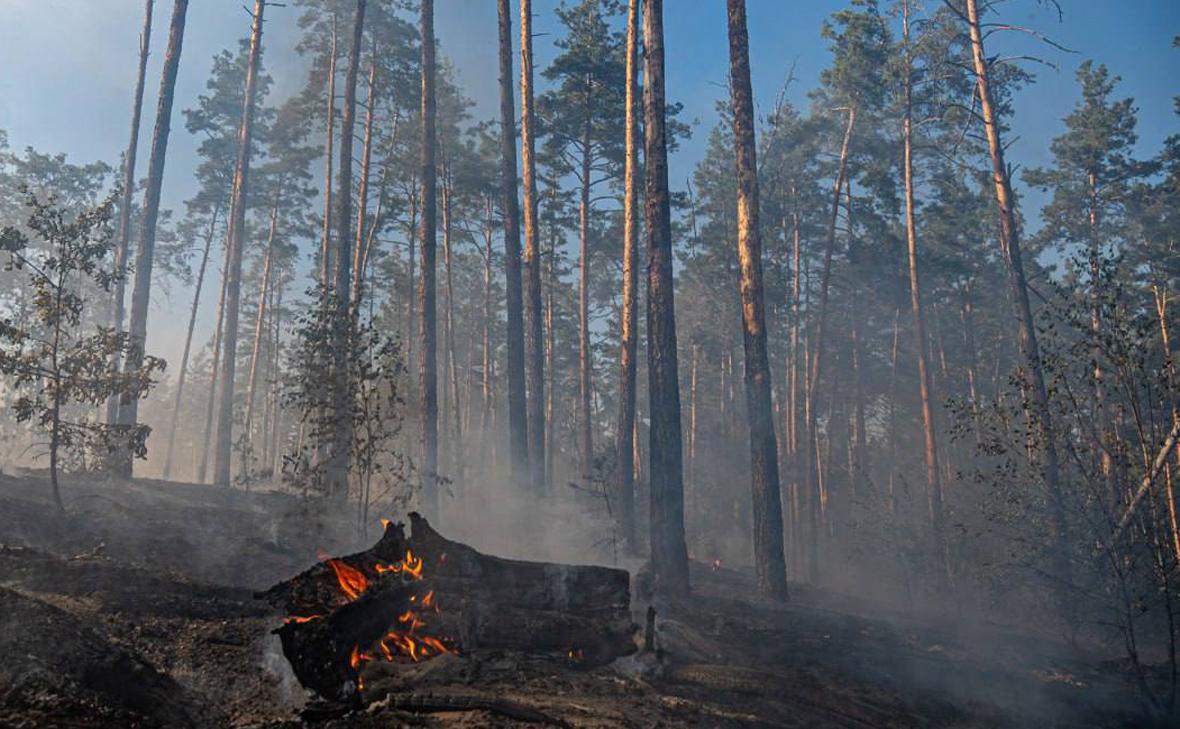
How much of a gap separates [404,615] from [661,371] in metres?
8.23

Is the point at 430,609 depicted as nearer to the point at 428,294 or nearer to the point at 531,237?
the point at 428,294

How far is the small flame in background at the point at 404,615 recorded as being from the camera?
674 cm

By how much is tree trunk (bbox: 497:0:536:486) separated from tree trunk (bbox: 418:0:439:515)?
2.23 meters

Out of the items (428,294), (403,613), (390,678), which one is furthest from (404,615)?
(428,294)

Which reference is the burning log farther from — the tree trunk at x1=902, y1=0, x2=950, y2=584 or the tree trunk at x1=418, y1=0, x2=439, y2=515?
the tree trunk at x1=902, y1=0, x2=950, y2=584

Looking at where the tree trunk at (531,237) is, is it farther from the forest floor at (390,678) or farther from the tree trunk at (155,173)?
the tree trunk at (155,173)

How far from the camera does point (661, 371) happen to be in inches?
563

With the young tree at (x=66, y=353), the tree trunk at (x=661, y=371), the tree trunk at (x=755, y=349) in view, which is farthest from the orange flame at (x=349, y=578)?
the tree trunk at (x=755, y=349)

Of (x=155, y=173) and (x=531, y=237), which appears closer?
(x=155, y=173)

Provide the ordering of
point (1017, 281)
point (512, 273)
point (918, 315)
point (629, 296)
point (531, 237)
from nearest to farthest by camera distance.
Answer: point (629, 296) → point (1017, 281) → point (512, 273) → point (531, 237) → point (918, 315)

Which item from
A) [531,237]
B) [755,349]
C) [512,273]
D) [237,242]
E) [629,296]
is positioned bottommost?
[755,349]

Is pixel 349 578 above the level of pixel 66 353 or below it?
below

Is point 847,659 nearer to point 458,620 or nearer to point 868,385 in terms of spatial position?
point 458,620

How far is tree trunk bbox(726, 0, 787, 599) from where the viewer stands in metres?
14.0
